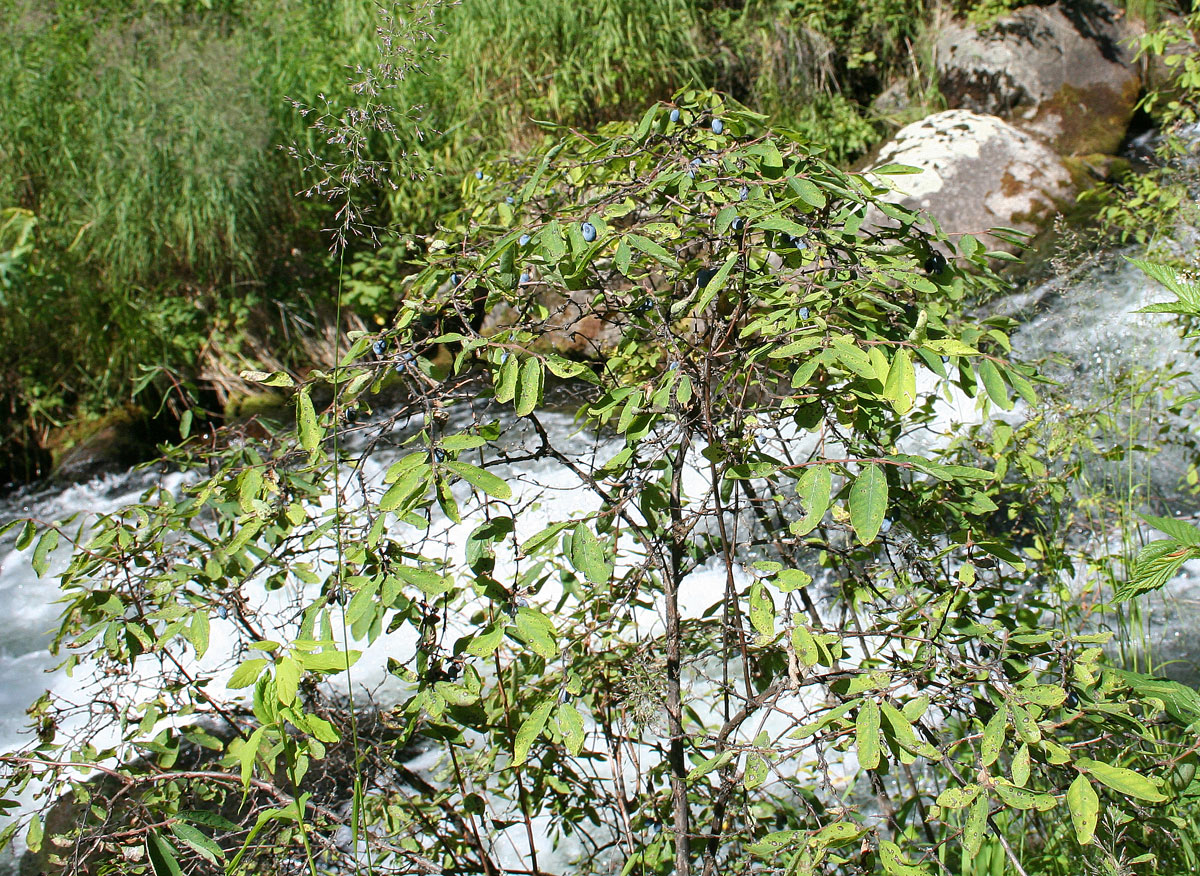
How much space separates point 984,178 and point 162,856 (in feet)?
16.0

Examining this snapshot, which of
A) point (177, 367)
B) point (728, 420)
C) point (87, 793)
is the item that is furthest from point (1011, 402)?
point (177, 367)

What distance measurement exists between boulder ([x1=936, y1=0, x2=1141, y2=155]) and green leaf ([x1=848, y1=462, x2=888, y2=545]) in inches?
207

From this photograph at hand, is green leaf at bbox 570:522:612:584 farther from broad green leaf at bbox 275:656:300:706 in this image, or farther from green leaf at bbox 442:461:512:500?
broad green leaf at bbox 275:656:300:706

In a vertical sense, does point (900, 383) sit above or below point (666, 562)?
above

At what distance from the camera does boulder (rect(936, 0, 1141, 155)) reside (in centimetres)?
535

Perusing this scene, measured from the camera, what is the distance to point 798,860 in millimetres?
960

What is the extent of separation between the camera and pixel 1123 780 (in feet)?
2.87

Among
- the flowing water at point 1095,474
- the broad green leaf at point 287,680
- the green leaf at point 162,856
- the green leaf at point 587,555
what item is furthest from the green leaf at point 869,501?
the flowing water at point 1095,474

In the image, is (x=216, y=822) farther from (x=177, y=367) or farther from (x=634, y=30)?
(x=634, y=30)

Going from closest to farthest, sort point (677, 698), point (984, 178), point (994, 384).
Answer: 1. point (994, 384)
2. point (677, 698)
3. point (984, 178)

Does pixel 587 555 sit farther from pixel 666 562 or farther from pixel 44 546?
pixel 44 546

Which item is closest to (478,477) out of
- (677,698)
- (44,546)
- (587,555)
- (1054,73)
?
(587,555)

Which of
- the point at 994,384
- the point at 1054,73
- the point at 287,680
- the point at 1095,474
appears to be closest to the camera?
the point at 287,680

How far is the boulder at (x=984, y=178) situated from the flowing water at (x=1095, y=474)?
694mm
